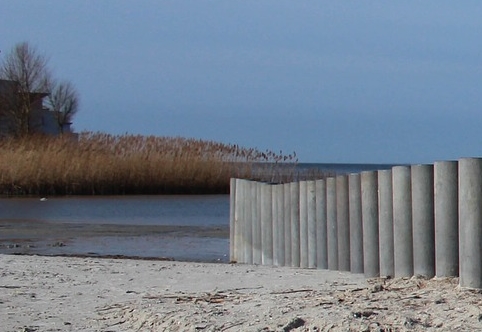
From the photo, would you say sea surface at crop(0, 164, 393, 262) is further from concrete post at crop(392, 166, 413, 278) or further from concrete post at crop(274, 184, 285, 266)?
concrete post at crop(392, 166, 413, 278)

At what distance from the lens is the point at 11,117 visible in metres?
43.5

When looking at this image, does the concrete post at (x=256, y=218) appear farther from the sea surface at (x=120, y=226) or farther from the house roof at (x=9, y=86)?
the house roof at (x=9, y=86)

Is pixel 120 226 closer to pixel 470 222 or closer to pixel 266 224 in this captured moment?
pixel 266 224

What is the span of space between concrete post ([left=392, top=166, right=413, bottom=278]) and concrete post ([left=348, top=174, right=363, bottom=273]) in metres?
0.94

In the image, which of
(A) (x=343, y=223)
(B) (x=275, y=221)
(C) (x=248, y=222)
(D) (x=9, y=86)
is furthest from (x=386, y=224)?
(D) (x=9, y=86)

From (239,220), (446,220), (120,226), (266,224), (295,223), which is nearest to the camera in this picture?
(446,220)

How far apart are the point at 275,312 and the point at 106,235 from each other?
34.3 ft

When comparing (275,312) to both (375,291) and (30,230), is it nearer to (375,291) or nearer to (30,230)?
(375,291)

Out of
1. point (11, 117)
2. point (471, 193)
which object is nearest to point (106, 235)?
point (471, 193)

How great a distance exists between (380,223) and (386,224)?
98 mm

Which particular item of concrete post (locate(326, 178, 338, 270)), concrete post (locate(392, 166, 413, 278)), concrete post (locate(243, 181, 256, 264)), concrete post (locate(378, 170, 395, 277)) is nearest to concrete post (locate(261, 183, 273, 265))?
concrete post (locate(243, 181, 256, 264))

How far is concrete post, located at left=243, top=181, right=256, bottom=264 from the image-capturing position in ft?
37.6

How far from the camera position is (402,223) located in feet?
22.7

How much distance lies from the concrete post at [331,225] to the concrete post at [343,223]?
0.15 m
